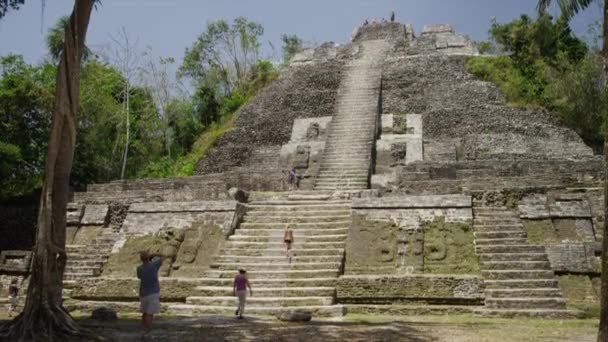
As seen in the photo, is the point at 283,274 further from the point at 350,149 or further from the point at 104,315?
the point at 350,149

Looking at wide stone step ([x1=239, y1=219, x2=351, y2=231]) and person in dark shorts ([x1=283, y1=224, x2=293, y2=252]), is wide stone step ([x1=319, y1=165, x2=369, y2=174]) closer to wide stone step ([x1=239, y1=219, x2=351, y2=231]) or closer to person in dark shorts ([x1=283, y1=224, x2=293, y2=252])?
wide stone step ([x1=239, y1=219, x2=351, y2=231])

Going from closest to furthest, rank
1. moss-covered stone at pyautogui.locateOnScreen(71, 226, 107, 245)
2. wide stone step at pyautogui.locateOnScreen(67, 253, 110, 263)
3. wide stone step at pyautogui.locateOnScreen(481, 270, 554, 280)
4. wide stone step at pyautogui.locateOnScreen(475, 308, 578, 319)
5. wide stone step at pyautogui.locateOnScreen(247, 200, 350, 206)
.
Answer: wide stone step at pyautogui.locateOnScreen(475, 308, 578, 319) → wide stone step at pyautogui.locateOnScreen(481, 270, 554, 280) → wide stone step at pyautogui.locateOnScreen(67, 253, 110, 263) → wide stone step at pyautogui.locateOnScreen(247, 200, 350, 206) → moss-covered stone at pyautogui.locateOnScreen(71, 226, 107, 245)

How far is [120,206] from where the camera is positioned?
12125mm

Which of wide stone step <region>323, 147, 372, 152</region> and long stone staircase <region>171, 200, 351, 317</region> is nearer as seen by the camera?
long stone staircase <region>171, 200, 351, 317</region>

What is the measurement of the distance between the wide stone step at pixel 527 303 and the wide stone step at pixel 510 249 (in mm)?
1050

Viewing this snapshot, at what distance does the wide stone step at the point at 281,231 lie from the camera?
409 inches

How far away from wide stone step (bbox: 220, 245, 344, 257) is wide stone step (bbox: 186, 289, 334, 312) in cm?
116

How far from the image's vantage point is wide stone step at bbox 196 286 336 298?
863cm

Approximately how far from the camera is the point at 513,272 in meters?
8.41

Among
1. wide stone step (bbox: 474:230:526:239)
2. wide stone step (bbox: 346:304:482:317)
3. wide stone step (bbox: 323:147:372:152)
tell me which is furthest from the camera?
wide stone step (bbox: 323:147:372:152)

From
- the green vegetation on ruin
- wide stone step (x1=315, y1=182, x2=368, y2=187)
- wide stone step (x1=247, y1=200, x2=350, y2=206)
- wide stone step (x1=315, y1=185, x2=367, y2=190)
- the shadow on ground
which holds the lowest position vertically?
the shadow on ground

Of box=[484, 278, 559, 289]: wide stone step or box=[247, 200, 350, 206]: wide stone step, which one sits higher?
box=[247, 200, 350, 206]: wide stone step

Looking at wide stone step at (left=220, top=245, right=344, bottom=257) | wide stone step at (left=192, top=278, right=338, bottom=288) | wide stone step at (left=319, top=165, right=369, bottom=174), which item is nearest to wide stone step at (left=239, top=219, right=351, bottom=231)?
wide stone step at (left=220, top=245, right=344, bottom=257)

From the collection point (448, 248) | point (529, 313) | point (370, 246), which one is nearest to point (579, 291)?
point (529, 313)
